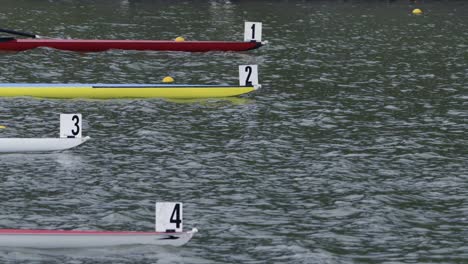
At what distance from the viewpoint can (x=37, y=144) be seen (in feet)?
95.2

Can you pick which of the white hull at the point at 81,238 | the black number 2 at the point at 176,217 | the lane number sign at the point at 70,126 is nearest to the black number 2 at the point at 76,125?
the lane number sign at the point at 70,126

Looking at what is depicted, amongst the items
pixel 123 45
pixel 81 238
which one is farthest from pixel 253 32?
pixel 81 238

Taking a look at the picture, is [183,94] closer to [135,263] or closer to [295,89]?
[295,89]

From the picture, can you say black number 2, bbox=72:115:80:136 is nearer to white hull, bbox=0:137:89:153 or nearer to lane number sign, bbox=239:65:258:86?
white hull, bbox=0:137:89:153

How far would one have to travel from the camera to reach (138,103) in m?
35.1

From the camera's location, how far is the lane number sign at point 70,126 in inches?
1123

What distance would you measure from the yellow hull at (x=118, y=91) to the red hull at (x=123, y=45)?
27.0 ft

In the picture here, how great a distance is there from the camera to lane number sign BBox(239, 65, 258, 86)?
119 feet

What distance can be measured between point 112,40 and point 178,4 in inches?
520

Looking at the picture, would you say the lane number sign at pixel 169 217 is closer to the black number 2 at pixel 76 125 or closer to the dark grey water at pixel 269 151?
the dark grey water at pixel 269 151

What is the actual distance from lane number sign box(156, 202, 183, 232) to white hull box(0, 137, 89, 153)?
8.03 metres

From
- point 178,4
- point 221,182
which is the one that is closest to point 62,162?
point 221,182

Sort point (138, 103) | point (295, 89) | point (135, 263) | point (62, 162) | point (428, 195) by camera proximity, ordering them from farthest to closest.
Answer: point (295, 89) → point (138, 103) → point (62, 162) → point (428, 195) → point (135, 263)

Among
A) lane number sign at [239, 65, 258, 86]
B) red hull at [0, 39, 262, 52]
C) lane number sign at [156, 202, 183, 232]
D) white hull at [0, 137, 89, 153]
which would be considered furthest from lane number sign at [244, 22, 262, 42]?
lane number sign at [156, 202, 183, 232]
